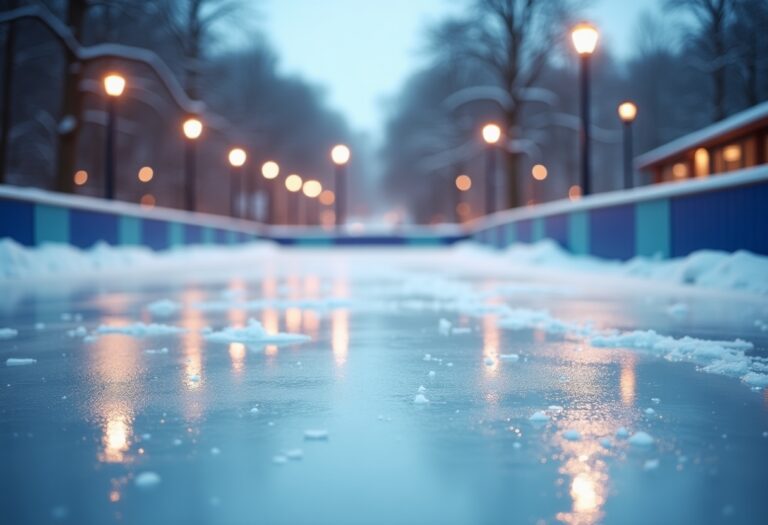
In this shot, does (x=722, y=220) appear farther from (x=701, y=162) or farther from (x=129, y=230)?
(x=701, y=162)

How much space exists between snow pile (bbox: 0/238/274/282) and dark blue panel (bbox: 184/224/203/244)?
4.78ft

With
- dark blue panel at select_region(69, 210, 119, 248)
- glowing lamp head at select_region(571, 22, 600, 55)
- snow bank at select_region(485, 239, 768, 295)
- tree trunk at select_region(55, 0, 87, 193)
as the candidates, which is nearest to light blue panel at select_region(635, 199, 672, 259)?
snow bank at select_region(485, 239, 768, 295)

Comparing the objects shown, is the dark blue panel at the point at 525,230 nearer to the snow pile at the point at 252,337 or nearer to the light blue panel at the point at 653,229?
the light blue panel at the point at 653,229

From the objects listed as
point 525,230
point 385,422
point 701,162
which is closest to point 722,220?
point 385,422

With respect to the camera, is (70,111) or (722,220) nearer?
(722,220)

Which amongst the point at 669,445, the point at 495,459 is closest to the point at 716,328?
the point at 669,445

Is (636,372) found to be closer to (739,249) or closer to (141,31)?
(739,249)

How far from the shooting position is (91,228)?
16.8 m

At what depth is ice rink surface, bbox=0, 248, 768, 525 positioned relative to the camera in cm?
210

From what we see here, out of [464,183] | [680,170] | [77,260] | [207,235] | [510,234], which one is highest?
[464,183]

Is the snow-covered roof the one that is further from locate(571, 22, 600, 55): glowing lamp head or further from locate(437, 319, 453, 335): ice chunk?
locate(437, 319, 453, 335): ice chunk

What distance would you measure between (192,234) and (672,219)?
59.8ft

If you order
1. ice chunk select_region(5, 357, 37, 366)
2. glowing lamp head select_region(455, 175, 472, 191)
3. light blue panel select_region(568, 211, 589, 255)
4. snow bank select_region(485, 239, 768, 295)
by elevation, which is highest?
glowing lamp head select_region(455, 175, 472, 191)

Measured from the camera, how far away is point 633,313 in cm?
707
